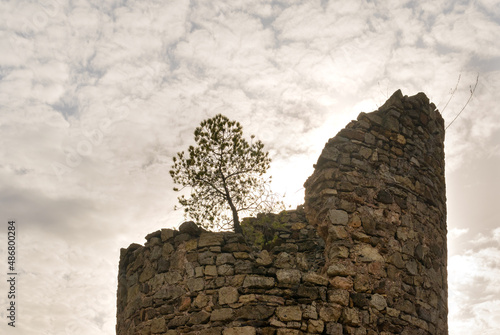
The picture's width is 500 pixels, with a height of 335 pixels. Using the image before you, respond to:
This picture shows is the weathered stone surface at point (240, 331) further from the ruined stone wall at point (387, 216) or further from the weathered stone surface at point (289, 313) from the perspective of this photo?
the ruined stone wall at point (387, 216)

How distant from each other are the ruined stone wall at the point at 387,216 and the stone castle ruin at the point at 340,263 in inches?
0.6

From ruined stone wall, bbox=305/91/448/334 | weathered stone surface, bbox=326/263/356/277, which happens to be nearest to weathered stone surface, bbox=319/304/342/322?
ruined stone wall, bbox=305/91/448/334

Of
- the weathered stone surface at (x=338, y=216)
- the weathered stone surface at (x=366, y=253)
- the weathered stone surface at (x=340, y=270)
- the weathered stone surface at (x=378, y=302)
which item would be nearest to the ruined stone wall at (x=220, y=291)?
the weathered stone surface at (x=340, y=270)

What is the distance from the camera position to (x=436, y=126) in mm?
9000

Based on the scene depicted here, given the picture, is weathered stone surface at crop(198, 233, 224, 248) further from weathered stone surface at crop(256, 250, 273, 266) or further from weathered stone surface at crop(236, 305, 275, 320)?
weathered stone surface at crop(236, 305, 275, 320)

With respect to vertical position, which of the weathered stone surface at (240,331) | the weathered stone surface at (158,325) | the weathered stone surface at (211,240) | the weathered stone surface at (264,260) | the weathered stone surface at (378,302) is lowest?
the weathered stone surface at (240,331)

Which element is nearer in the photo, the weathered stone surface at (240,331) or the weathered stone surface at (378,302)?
the weathered stone surface at (240,331)

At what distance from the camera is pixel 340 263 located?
7.16 meters

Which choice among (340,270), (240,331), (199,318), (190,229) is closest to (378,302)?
(340,270)

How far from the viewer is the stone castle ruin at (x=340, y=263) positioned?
273 inches

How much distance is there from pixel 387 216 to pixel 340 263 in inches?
39.5

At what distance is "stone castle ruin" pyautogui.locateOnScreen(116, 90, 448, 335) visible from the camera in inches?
273

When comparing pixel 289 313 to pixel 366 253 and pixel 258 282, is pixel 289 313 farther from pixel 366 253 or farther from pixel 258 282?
pixel 366 253

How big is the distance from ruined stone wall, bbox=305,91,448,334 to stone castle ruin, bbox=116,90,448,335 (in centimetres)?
1
